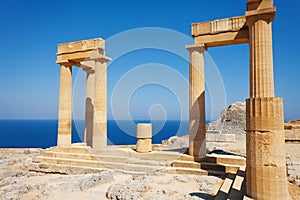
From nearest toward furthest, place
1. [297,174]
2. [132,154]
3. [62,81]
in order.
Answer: [297,174]
[132,154]
[62,81]

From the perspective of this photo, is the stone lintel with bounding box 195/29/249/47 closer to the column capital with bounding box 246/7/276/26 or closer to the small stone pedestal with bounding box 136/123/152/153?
the column capital with bounding box 246/7/276/26

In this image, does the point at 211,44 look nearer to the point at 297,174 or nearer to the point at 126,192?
the point at 297,174

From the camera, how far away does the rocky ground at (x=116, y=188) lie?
8844mm

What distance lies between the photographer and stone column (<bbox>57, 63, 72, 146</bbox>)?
16.9m

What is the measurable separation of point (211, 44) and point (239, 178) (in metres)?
7.40

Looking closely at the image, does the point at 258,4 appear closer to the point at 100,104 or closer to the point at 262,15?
the point at 262,15

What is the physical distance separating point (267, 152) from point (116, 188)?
→ 5907mm

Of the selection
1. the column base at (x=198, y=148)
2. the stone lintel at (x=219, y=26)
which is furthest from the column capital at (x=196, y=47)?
the column base at (x=198, y=148)

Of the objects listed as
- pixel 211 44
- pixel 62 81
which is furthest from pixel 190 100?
pixel 62 81

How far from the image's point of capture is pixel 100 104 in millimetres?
15758

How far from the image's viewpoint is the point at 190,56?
1300cm

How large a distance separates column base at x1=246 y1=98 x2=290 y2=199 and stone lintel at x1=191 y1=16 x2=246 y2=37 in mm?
6266

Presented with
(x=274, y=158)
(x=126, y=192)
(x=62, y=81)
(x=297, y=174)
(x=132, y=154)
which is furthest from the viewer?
(x=62, y=81)

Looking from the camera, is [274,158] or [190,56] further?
[190,56]
